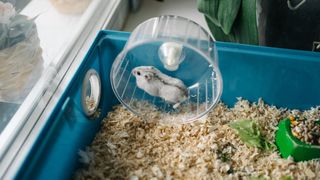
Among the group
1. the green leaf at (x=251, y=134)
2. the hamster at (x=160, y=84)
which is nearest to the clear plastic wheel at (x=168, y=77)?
the hamster at (x=160, y=84)

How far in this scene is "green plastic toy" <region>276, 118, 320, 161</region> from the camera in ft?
2.69

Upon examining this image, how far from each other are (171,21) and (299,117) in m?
0.44

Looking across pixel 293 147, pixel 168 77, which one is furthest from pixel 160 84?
pixel 293 147

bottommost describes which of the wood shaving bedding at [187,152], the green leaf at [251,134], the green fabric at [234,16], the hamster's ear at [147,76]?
the wood shaving bedding at [187,152]

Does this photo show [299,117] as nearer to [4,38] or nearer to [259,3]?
[259,3]

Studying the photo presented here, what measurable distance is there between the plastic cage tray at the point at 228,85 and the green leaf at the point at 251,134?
0.11 meters

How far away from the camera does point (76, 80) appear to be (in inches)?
31.7

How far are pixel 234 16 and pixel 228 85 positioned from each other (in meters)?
0.19

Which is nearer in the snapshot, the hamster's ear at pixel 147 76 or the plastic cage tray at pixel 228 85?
the plastic cage tray at pixel 228 85

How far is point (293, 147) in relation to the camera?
0.82 metres

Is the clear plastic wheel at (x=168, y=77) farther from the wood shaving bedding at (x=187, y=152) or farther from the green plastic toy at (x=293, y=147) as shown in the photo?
the green plastic toy at (x=293, y=147)

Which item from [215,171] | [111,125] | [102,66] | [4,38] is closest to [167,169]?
[215,171]

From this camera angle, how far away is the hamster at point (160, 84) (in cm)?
88

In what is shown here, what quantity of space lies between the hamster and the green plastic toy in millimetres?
263
